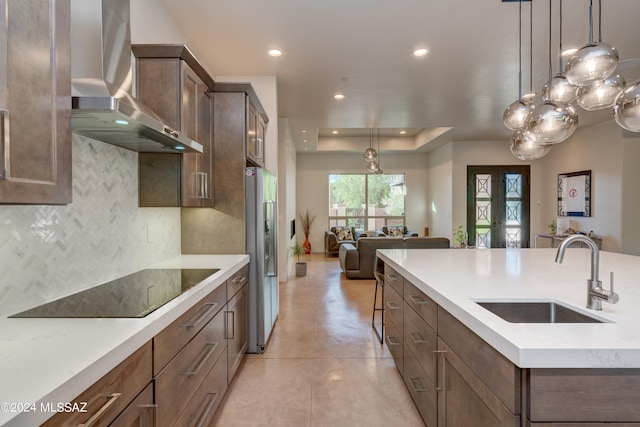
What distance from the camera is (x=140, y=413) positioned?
43.7 inches

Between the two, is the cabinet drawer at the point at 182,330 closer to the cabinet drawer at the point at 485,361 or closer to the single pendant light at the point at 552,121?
the cabinet drawer at the point at 485,361

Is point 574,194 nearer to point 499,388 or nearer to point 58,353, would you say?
point 499,388

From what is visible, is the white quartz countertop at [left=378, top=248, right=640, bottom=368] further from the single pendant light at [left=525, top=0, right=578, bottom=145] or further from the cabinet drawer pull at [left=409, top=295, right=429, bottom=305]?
the single pendant light at [left=525, top=0, right=578, bottom=145]

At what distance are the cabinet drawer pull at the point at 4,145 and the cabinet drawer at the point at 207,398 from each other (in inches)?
47.9

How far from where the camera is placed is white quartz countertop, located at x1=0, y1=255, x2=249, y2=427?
72cm

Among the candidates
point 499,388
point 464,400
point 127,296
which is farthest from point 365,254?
point 499,388

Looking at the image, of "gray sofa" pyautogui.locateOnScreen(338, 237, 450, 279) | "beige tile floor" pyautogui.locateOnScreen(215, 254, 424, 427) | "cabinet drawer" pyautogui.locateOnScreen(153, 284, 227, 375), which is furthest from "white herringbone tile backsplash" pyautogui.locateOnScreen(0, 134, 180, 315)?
"gray sofa" pyautogui.locateOnScreen(338, 237, 450, 279)

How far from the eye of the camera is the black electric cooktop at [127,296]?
1.31 meters

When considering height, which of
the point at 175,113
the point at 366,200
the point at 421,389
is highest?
the point at 175,113

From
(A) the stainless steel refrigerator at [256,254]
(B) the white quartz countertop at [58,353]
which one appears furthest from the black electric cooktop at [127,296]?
(A) the stainless steel refrigerator at [256,254]

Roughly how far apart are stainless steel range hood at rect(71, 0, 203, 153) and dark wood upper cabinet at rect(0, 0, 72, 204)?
183 mm

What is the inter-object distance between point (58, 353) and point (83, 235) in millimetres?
1003

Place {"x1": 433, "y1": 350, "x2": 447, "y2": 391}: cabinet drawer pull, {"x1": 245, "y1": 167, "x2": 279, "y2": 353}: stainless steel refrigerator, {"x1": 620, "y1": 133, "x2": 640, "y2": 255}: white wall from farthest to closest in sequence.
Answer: {"x1": 620, "y1": 133, "x2": 640, "y2": 255}: white wall
{"x1": 245, "y1": 167, "x2": 279, "y2": 353}: stainless steel refrigerator
{"x1": 433, "y1": 350, "x2": 447, "y2": 391}: cabinet drawer pull

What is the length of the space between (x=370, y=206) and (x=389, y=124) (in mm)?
3636
